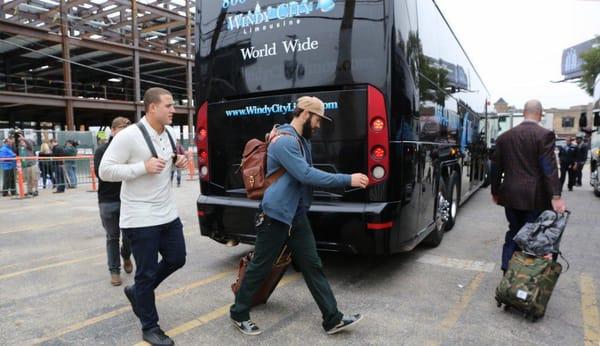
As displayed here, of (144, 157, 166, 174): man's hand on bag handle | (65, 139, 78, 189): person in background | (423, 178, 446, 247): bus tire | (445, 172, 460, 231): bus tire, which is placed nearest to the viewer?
(144, 157, 166, 174): man's hand on bag handle

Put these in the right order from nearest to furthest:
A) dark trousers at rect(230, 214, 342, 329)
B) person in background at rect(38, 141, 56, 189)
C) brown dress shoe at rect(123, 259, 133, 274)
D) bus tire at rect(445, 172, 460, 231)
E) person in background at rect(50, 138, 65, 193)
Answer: dark trousers at rect(230, 214, 342, 329)
brown dress shoe at rect(123, 259, 133, 274)
bus tire at rect(445, 172, 460, 231)
person in background at rect(38, 141, 56, 189)
person in background at rect(50, 138, 65, 193)

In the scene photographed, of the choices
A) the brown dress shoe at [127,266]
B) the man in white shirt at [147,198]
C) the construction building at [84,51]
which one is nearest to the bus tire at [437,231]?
the man in white shirt at [147,198]

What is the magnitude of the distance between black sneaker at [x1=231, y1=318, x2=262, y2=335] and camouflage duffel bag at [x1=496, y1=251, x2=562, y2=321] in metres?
2.03

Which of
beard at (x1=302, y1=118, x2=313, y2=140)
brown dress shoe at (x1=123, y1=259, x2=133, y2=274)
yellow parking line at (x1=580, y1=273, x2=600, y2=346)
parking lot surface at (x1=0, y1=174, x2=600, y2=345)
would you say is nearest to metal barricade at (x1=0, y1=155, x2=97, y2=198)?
parking lot surface at (x1=0, y1=174, x2=600, y2=345)

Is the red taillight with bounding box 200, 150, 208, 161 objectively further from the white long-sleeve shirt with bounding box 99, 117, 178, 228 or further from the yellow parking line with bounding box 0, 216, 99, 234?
the yellow parking line with bounding box 0, 216, 99, 234

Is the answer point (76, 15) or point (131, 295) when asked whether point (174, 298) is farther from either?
point (76, 15)

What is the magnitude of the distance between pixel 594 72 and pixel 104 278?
3785cm

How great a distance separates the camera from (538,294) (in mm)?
3383

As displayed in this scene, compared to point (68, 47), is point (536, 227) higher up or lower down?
lower down

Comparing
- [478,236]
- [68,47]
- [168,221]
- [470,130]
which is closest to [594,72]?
[470,130]

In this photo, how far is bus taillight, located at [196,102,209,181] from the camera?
184 inches

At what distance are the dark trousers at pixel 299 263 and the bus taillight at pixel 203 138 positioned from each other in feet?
5.91

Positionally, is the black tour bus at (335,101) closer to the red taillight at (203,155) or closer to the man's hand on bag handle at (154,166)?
the red taillight at (203,155)

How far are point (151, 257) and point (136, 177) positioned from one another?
570 millimetres
